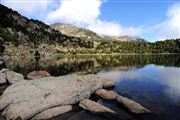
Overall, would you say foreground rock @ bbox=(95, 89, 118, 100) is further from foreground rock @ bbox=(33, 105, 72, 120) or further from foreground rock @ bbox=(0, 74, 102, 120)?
foreground rock @ bbox=(33, 105, 72, 120)

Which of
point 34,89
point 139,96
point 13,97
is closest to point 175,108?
point 139,96

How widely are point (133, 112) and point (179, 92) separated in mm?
15811

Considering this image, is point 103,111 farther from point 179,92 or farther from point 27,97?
point 179,92

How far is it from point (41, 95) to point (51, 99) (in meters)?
1.16

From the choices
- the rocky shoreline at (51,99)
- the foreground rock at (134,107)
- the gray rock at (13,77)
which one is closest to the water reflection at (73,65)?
the gray rock at (13,77)

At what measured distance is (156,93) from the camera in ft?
127

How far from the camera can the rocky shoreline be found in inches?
1016

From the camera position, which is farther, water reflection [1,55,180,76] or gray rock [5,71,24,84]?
water reflection [1,55,180,76]

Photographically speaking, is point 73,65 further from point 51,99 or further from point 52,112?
point 52,112

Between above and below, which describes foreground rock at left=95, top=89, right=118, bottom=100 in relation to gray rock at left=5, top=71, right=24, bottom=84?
below

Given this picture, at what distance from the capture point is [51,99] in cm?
2791

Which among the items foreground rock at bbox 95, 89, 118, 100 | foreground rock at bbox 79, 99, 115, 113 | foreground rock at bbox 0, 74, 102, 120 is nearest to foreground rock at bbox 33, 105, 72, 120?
foreground rock at bbox 0, 74, 102, 120

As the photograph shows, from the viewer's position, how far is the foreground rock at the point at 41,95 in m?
25.7

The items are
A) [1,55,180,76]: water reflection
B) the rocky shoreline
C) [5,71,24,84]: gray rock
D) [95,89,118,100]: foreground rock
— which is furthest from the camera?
[1,55,180,76]: water reflection
